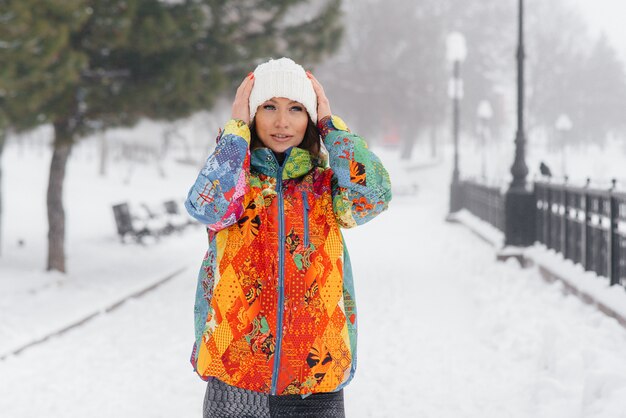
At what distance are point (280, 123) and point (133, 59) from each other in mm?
9446

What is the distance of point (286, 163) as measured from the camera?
2500mm

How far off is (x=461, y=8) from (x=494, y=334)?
56.2 metres

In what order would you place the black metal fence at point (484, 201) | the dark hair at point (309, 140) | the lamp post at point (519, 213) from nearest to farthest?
the dark hair at point (309, 140)
the lamp post at point (519, 213)
the black metal fence at point (484, 201)

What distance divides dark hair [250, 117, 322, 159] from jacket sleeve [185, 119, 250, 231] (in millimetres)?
126

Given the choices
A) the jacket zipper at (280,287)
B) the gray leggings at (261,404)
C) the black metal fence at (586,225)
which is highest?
the jacket zipper at (280,287)

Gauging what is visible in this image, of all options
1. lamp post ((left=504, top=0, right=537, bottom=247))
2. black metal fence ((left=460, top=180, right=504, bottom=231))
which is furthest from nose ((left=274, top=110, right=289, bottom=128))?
black metal fence ((left=460, top=180, right=504, bottom=231))

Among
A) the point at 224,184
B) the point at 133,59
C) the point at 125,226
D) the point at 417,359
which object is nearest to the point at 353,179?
the point at 224,184

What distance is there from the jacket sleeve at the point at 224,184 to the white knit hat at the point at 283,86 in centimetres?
18

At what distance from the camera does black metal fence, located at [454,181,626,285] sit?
24.0ft

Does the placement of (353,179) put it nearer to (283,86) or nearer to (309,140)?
(309,140)

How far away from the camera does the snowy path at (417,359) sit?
16.2 feet

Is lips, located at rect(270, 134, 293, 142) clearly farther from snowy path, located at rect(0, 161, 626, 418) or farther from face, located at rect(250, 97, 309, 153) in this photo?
snowy path, located at rect(0, 161, 626, 418)

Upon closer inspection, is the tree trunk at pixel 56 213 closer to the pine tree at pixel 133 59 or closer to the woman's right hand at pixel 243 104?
the pine tree at pixel 133 59

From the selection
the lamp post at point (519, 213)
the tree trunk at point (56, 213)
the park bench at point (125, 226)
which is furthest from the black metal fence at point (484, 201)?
the tree trunk at point (56, 213)
